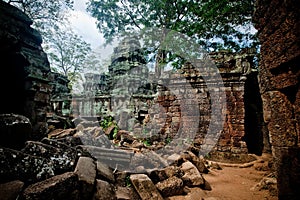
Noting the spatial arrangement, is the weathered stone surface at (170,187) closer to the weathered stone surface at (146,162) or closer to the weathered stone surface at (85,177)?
the weathered stone surface at (146,162)

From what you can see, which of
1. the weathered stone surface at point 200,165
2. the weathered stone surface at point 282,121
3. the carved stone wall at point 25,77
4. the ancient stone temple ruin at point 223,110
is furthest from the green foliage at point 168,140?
the weathered stone surface at point 282,121

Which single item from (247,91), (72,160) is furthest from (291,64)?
(247,91)

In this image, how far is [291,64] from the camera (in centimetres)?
148

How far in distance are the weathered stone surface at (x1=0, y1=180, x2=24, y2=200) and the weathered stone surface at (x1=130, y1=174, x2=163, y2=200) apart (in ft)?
4.70

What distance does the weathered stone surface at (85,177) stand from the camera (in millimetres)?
2090

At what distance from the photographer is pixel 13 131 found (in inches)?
89.4

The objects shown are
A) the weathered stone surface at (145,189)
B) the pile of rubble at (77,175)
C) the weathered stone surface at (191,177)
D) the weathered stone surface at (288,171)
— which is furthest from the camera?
the weathered stone surface at (191,177)

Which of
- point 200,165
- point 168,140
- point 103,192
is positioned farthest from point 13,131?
point 168,140

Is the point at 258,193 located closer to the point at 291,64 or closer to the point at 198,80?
the point at 291,64

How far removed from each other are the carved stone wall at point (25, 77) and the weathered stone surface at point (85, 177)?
1.84 metres

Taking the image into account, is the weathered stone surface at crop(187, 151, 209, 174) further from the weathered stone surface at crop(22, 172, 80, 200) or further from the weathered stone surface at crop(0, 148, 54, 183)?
the weathered stone surface at crop(0, 148, 54, 183)

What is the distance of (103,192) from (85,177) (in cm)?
29

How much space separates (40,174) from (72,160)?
0.44 m

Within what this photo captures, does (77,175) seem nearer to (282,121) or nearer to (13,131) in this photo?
(13,131)
